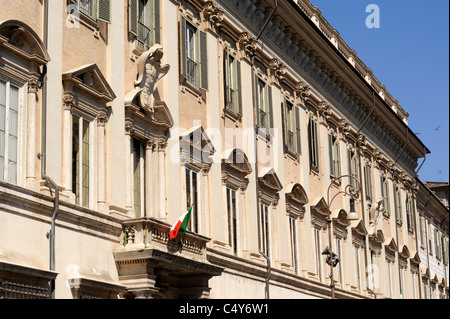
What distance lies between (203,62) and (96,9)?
618 cm

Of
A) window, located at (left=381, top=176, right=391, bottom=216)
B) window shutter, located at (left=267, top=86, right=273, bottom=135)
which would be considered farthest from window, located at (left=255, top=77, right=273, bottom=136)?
window, located at (left=381, top=176, right=391, bottom=216)

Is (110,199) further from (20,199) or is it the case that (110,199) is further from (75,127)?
(20,199)

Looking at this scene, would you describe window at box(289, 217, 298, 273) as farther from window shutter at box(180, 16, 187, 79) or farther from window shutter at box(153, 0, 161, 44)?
window shutter at box(153, 0, 161, 44)

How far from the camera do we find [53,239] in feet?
63.8

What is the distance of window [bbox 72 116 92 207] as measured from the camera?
69.1ft

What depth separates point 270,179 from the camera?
32.2 metres

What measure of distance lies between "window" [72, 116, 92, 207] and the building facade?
5 centimetres

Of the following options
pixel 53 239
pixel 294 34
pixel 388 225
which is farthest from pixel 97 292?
pixel 388 225

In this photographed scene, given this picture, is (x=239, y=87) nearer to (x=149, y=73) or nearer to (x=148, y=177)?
(x=149, y=73)

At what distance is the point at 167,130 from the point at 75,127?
14.1 feet

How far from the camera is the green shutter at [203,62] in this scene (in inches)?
1096

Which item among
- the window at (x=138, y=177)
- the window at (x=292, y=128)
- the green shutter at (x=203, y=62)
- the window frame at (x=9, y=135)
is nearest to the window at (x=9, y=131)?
the window frame at (x=9, y=135)

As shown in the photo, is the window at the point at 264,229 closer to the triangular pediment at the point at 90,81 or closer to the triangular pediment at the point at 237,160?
the triangular pediment at the point at 237,160

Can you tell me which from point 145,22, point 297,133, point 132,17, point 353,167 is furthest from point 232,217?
point 353,167
